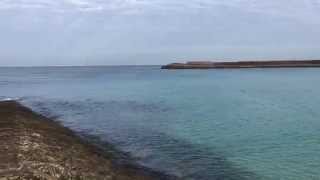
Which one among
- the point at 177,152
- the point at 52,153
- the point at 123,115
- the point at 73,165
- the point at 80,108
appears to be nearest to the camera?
the point at 73,165

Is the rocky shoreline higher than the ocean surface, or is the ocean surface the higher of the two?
the rocky shoreline

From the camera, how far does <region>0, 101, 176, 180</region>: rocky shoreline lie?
15148 mm

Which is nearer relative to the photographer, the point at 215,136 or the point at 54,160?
the point at 54,160

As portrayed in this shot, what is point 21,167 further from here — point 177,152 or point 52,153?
point 177,152

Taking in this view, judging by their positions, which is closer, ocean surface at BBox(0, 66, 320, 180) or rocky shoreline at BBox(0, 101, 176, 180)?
rocky shoreline at BBox(0, 101, 176, 180)

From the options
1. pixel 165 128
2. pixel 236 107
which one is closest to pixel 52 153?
pixel 165 128

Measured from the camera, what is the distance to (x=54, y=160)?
17.4m

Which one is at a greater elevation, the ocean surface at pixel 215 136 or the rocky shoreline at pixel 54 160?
the rocky shoreline at pixel 54 160

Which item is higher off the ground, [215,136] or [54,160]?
[54,160]

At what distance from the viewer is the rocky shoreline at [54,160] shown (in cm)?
1515

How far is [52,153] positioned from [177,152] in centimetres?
659

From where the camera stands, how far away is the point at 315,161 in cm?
2059

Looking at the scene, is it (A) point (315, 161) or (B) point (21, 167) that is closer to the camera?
(B) point (21, 167)

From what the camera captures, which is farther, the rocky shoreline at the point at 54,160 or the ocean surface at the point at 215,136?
the ocean surface at the point at 215,136
